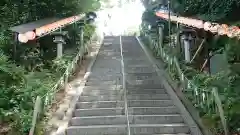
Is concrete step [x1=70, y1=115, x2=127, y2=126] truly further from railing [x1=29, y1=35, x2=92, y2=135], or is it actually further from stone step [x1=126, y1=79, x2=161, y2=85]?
stone step [x1=126, y1=79, x2=161, y2=85]

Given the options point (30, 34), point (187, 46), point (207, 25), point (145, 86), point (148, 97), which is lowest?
point (148, 97)

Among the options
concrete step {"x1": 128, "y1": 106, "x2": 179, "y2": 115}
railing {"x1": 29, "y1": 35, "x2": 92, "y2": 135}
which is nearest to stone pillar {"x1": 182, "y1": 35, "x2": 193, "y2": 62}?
railing {"x1": 29, "y1": 35, "x2": 92, "y2": 135}

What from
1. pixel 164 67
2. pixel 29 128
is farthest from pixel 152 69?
pixel 29 128

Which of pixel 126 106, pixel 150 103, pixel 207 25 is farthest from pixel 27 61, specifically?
pixel 207 25

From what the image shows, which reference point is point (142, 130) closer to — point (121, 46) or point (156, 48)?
point (156, 48)

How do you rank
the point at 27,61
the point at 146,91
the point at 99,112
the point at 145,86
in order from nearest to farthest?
the point at 99,112 → the point at 146,91 → the point at 145,86 → the point at 27,61

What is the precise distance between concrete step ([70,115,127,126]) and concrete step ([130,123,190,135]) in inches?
24.8

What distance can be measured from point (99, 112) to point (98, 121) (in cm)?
70

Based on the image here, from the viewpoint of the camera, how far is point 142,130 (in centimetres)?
948

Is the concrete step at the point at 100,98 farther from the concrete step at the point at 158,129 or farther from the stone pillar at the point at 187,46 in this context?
the stone pillar at the point at 187,46

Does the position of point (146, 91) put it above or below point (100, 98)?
above

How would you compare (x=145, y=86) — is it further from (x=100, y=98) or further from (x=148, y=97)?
(x=100, y=98)

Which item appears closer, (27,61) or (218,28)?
(218,28)

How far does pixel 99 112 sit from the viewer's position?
35.4 ft
